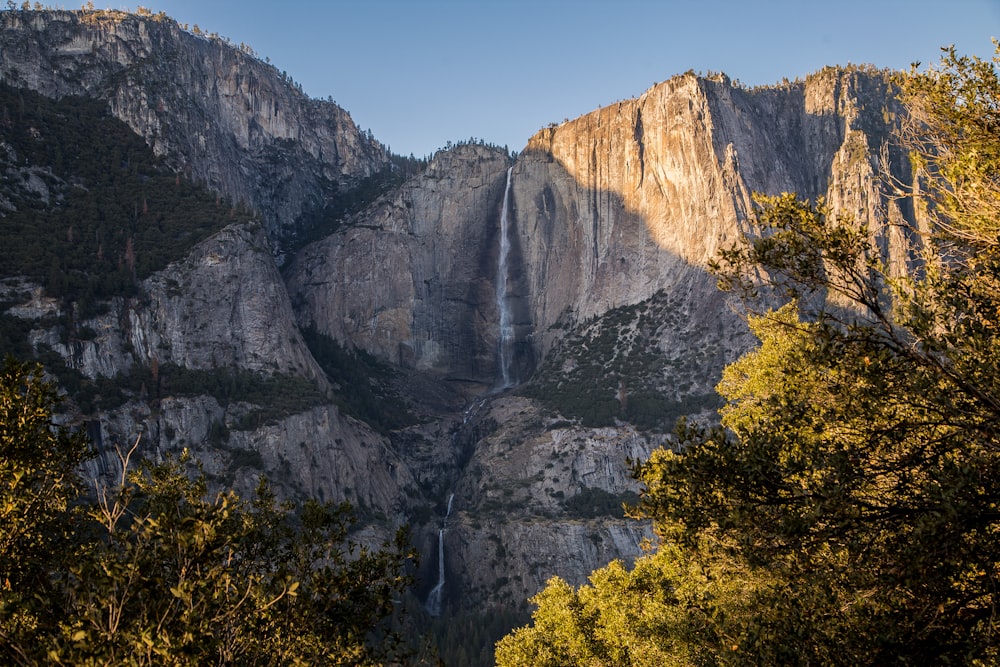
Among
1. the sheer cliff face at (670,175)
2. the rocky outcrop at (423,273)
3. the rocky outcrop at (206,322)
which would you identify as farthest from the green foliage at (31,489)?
the rocky outcrop at (423,273)

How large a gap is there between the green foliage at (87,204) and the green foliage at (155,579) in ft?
265

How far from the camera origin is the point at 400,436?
112938 mm

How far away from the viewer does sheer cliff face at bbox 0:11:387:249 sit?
383ft

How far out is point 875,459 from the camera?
12.3 metres

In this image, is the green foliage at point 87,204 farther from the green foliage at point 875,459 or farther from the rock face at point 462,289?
the green foliage at point 875,459

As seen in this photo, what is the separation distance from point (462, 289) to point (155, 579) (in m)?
127

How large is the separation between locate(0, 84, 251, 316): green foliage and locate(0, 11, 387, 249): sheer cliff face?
189 inches

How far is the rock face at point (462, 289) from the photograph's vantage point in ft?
293

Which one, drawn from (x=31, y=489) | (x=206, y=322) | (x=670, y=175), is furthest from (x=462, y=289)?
(x=31, y=489)

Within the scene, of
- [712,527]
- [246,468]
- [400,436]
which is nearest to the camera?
[712,527]

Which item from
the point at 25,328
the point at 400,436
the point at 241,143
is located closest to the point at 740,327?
the point at 400,436

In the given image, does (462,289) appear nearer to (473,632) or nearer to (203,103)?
(203,103)

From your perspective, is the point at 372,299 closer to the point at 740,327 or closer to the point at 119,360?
the point at 119,360

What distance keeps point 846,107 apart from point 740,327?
159ft
